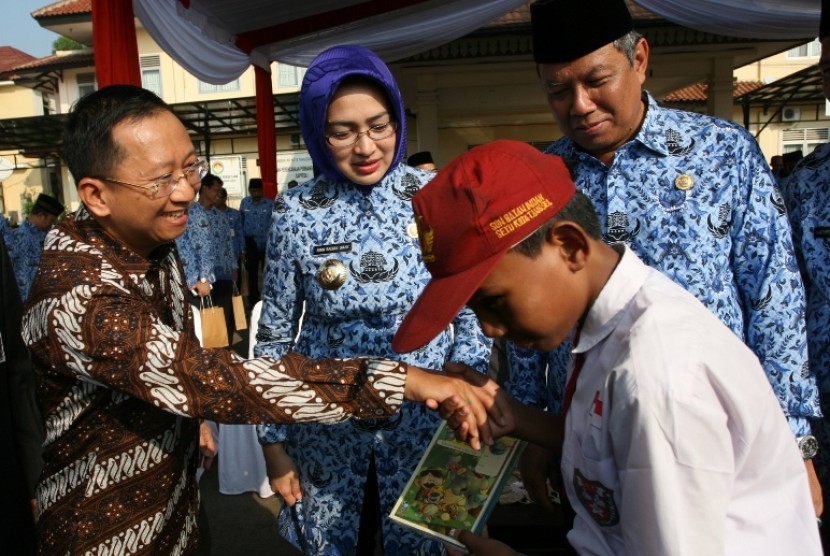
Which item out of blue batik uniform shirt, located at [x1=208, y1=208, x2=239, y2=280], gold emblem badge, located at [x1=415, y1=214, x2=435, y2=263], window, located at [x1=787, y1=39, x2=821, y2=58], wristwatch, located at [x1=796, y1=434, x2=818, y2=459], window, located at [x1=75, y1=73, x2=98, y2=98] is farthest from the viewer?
window, located at [x1=75, y1=73, x2=98, y2=98]

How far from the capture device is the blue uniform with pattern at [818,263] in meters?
2.28

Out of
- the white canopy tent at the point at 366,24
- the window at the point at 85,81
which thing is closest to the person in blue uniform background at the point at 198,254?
the white canopy tent at the point at 366,24

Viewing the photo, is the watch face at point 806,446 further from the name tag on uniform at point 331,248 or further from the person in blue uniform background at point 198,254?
the person in blue uniform background at point 198,254

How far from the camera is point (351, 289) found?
1.91 metres

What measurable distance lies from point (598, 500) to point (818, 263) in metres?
1.67

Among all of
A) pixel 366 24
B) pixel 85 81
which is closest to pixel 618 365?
pixel 366 24

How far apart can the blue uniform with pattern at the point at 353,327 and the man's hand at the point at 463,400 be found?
35 centimetres

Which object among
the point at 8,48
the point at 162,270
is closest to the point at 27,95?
the point at 8,48

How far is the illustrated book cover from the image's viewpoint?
1463mm

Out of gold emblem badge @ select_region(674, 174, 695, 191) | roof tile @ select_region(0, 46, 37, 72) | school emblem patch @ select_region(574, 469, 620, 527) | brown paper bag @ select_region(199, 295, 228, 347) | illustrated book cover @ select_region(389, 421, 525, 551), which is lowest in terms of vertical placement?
brown paper bag @ select_region(199, 295, 228, 347)

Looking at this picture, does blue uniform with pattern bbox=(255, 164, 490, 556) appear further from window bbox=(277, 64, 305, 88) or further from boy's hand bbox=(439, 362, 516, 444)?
window bbox=(277, 64, 305, 88)

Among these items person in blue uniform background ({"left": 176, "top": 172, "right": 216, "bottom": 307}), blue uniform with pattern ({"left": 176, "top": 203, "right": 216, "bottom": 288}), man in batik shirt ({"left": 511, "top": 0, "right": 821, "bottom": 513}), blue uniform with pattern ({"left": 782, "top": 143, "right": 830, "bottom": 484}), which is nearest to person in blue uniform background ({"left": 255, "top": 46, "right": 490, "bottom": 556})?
man in batik shirt ({"left": 511, "top": 0, "right": 821, "bottom": 513})

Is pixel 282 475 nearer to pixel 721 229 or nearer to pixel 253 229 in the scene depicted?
pixel 721 229

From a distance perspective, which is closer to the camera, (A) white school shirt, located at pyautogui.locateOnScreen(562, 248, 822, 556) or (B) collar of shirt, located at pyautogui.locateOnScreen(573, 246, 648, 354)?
(A) white school shirt, located at pyautogui.locateOnScreen(562, 248, 822, 556)
